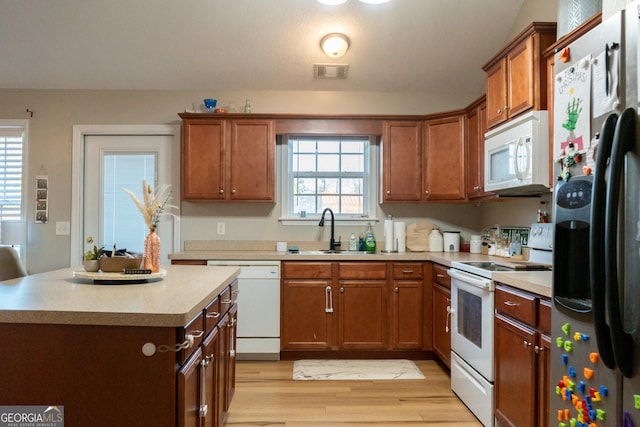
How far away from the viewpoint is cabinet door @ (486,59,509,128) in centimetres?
275

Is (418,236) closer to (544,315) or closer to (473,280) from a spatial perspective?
(473,280)

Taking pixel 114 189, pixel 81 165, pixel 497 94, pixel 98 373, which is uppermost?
pixel 497 94

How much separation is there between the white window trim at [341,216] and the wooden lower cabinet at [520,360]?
1963 millimetres

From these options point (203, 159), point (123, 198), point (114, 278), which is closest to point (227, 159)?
point (203, 159)

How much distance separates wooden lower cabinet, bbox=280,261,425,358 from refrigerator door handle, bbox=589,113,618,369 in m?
2.36

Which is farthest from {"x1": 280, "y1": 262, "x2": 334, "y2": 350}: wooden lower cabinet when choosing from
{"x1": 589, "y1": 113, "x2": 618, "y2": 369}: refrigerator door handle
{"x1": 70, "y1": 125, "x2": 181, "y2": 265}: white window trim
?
{"x1": 589, "y1": 113, "x2": 618, "y2": 369}: refrigerator door handle

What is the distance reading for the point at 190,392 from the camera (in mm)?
1427

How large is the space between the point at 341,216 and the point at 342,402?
187 centimetres

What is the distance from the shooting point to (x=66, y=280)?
195 cm

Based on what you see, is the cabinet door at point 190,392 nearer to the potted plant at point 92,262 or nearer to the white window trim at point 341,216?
the potted plant at point 92,262

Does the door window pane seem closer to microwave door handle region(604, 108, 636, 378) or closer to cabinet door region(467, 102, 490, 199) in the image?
cabinet door region(467, 102, 490, 199)

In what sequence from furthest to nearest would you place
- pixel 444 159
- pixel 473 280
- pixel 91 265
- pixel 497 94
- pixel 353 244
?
pixel 353 244, pixel 444 159, pixel 497 94, pixel 473 280, pixel 91 265

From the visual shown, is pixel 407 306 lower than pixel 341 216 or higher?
lower

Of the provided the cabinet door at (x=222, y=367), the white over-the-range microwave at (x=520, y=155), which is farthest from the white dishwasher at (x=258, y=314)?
the white over-the-range microwave at (x=520, y=155)
